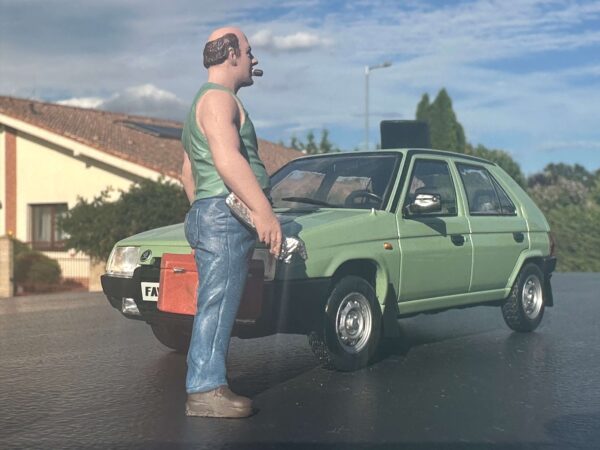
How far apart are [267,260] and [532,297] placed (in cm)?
368

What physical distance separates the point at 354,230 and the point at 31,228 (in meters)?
20.4

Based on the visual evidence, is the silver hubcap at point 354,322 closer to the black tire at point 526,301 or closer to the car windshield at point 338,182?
the car windshield at point 338,182

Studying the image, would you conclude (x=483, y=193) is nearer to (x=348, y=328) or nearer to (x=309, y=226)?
(x=348, y=328)

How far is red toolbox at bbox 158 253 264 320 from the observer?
4914 mm

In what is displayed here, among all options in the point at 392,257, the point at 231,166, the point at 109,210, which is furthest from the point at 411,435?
the point at 109,210

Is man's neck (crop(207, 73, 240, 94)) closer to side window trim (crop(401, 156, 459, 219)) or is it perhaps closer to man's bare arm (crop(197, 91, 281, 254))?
man's bare arm (crop(197, 91, 281, 254))

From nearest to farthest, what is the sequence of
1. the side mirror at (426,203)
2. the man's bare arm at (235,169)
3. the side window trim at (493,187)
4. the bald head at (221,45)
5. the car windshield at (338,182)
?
the man's bare arm at (235,169) → the bald head at (221,45) → the side mirror at (426,203) → the car windshield at (338,182) → the side window trim at (493,187)

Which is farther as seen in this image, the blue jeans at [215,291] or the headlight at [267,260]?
the headlight at [267,260]

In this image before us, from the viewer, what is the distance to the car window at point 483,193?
736cm

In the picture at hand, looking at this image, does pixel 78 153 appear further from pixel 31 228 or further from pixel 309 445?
pixel 309 445

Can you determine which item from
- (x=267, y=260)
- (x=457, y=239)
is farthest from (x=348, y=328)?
(x=457, y=239)

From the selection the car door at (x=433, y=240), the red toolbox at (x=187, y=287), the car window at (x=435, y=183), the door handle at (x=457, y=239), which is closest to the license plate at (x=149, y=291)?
the red toolbox at (x=187, y=287)

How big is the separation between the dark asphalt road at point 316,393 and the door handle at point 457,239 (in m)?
0.90

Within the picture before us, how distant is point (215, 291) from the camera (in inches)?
176
